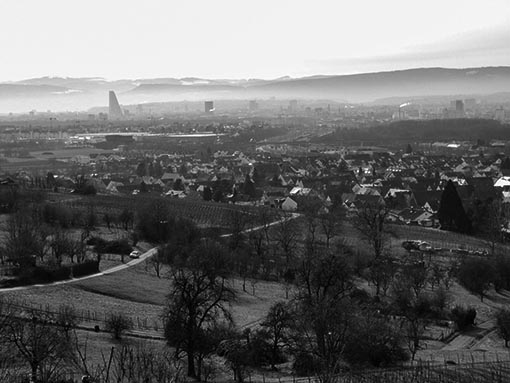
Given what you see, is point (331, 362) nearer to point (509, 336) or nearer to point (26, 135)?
point (509, 336)

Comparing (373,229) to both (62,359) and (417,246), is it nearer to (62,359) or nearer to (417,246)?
(417,246)

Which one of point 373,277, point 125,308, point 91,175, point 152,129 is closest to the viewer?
point 125,308

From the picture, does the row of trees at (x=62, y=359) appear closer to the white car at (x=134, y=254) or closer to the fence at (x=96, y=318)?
the fence at (x=96, y=318)

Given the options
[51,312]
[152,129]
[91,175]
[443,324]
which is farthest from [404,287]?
→ [152,129]

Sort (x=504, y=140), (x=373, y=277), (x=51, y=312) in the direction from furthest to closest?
(x=504, y=140)
(x=373, y=277)
(x=51, y=312)

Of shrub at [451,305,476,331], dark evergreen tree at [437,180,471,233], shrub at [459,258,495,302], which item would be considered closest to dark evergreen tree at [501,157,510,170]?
dark evergreen tree at [437,180,471,233]

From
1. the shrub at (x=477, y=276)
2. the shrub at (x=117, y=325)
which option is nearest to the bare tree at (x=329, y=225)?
the shrub at (x=477, y=276)
